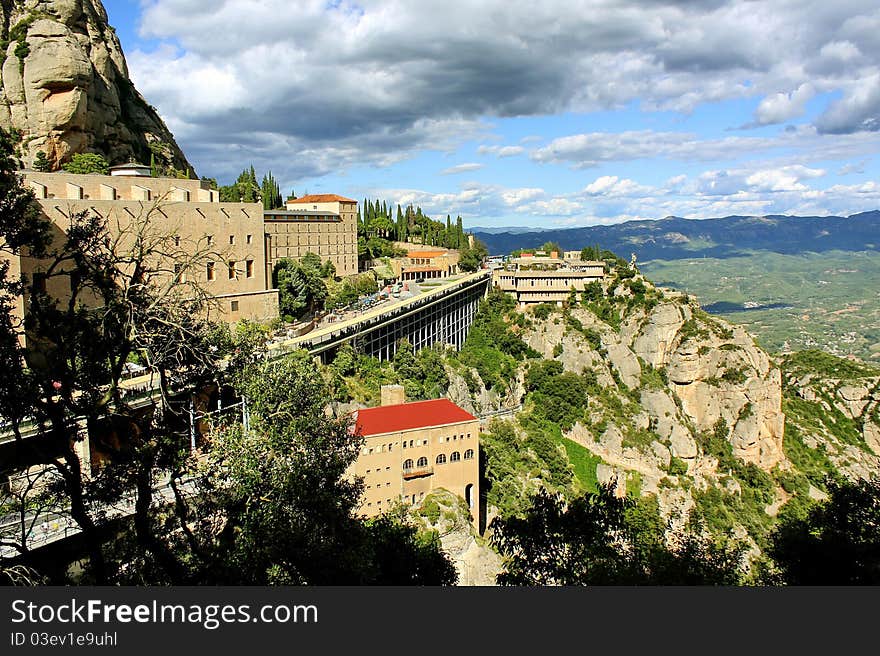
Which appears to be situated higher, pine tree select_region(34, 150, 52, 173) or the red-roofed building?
pine tree select_region(34, 150, 52, 173)

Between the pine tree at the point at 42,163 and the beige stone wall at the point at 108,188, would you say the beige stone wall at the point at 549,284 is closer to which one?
the beige stone wall at the point at 108,188

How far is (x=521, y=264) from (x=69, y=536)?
58.0m

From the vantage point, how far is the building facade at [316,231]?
5384cm

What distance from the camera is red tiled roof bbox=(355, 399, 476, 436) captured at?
28.8 metres

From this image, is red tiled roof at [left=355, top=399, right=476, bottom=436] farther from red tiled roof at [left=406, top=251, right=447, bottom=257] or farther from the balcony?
red tiled roof at [left=406, top=251, right=447, bottom=257]

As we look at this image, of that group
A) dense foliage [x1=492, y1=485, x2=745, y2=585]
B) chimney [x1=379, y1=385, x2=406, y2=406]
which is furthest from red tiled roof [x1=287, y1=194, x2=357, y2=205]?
dense foliage [x1=492, y1=485, x2=745, y2=585]

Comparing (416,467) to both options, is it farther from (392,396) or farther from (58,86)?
(58,86)

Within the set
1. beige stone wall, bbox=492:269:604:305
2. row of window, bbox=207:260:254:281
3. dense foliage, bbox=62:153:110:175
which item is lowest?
beige stone wall, bbox=492:269:604:305

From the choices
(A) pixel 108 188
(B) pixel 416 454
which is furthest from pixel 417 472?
(A) pixel 108 188

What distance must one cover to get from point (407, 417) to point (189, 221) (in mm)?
17006

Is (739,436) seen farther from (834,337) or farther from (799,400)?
(834,337)

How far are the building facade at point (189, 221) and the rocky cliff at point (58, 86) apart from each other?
9778mm

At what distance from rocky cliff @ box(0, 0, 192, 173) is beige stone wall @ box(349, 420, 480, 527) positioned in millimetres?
31972

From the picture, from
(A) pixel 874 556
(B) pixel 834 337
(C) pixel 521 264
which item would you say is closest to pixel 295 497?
(A) pixel 874 556
